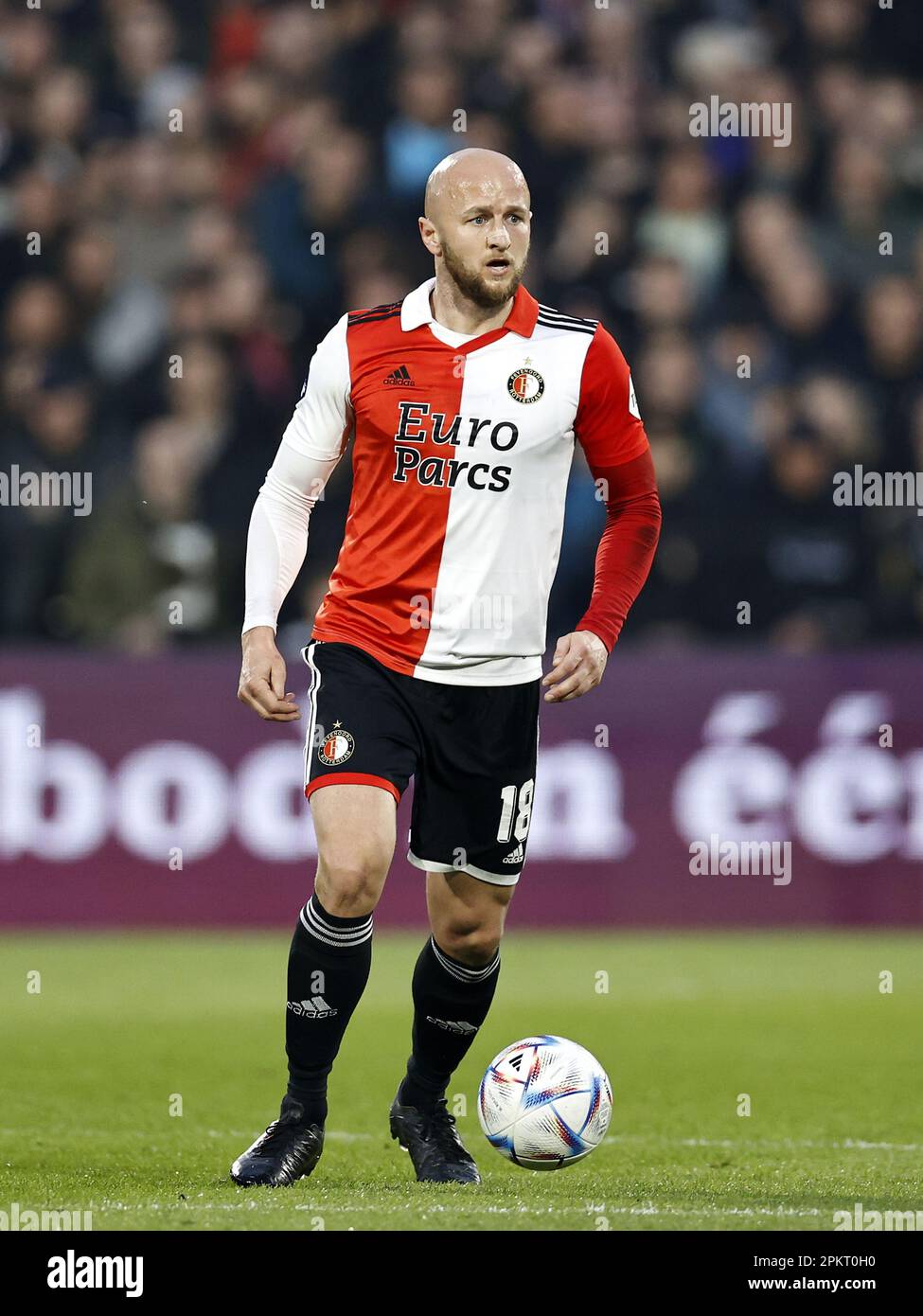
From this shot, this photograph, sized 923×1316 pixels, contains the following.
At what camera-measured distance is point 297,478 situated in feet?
17.3

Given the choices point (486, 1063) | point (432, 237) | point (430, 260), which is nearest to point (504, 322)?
point (432, 237)

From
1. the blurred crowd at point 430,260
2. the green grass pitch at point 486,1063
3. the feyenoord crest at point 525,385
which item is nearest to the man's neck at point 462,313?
the feyenoord crest at point 525,385

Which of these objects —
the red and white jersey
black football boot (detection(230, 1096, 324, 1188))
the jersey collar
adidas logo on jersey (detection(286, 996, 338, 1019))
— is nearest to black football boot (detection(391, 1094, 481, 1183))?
black football boot (detection(230, 1096, 324, 1188))

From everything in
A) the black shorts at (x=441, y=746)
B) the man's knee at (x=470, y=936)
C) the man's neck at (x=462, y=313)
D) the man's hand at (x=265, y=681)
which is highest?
the man's neck at (x=462, y=313)

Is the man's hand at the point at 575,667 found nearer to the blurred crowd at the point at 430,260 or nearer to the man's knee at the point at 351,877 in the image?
the man's knee at the point at 351,877

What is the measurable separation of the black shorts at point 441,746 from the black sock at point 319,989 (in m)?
0.27

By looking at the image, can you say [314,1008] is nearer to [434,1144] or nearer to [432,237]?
[434,1144]

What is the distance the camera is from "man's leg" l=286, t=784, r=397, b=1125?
4.85 metres

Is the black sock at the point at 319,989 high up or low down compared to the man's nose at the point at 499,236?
down

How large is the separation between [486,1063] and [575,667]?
8.97 ft

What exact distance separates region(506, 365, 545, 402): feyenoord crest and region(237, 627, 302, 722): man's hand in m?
0.86

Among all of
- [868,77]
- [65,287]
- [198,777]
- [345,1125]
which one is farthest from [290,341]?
[345,1125]

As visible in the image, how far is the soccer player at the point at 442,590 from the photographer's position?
16.4ft

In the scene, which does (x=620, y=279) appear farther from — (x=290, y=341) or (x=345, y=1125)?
(x=345, y=1125)
